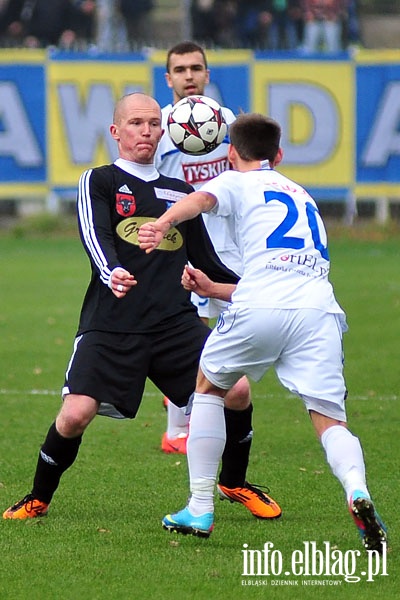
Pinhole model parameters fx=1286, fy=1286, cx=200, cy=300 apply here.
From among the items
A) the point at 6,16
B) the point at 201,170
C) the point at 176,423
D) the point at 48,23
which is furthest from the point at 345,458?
the point at 6,16

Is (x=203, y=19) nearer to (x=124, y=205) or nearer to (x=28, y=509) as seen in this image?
(x=124, y=205)

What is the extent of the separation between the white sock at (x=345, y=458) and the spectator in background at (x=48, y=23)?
16402 millimetres

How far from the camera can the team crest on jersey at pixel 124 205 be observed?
19.7 feet

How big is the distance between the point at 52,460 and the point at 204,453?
794 mm

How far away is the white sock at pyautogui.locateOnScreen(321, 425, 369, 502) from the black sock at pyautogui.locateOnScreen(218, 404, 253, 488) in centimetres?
89

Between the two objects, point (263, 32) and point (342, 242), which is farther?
point (263, 32)

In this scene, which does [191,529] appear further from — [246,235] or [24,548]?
[246,235]

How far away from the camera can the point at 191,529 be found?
5707 mm

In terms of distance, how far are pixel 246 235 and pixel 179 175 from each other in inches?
101

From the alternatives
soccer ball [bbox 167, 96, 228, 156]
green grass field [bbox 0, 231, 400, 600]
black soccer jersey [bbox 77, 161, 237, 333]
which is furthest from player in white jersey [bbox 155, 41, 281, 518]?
black soccer jersey [bbox 77, 161, 237, 333]

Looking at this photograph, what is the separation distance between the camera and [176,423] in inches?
305

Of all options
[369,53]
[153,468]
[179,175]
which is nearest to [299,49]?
[369,53]

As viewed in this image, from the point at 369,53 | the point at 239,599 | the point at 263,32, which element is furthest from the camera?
the point at 263,32

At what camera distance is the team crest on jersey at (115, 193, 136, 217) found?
6.02m
